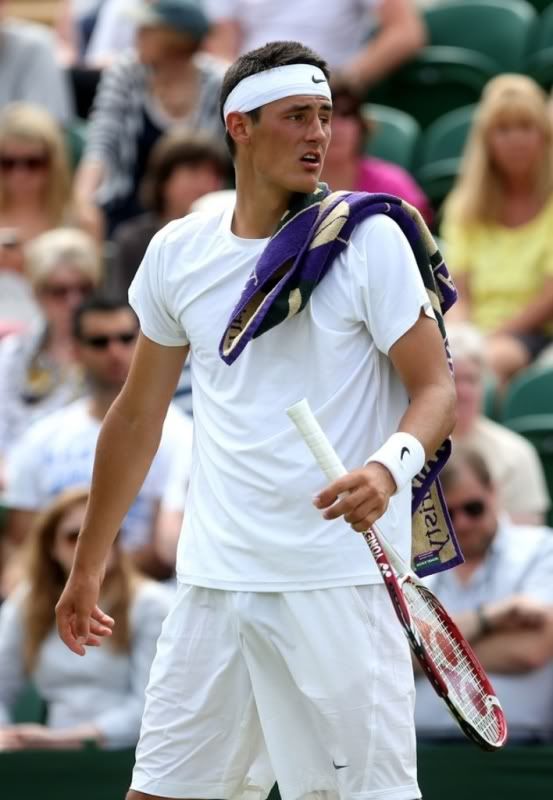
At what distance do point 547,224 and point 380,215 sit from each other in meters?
3.85

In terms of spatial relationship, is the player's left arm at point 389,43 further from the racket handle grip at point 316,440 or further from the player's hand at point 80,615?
the racket handle grip at point 316,440

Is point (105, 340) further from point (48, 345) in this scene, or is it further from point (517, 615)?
point (517, 615)

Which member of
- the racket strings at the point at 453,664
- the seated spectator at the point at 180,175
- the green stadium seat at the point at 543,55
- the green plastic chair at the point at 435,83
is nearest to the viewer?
the racket strings at the point at 453,664

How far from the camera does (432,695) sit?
16.0 ft

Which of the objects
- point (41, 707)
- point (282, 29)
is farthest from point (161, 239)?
point (282, 29)

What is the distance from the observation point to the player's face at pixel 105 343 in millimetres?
5797

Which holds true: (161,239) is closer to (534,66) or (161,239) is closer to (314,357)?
(314,357)

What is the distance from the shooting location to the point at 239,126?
321 centimetres

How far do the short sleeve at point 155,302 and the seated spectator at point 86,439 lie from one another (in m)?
2.15

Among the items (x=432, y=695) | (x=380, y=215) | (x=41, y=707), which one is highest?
(x=380, y=215)

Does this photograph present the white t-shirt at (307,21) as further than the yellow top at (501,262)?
Yes

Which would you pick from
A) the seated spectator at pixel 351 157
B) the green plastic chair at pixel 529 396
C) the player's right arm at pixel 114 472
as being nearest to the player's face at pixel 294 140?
the player's right arm at pixel 114 472

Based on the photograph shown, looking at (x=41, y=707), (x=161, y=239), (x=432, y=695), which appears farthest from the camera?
(x=41, y=707)

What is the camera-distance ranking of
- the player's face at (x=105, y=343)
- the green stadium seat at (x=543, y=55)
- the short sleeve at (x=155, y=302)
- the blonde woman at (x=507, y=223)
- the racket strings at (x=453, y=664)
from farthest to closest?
1. the green stadium seat at (x=543, y=55)
2. the blonde woman at (x=507, y=223)
3. the player's face at (x=105, y=343)
4. the short sleeve at (x=155, y=302)
5. the racket strings at (x=453, y=664)
